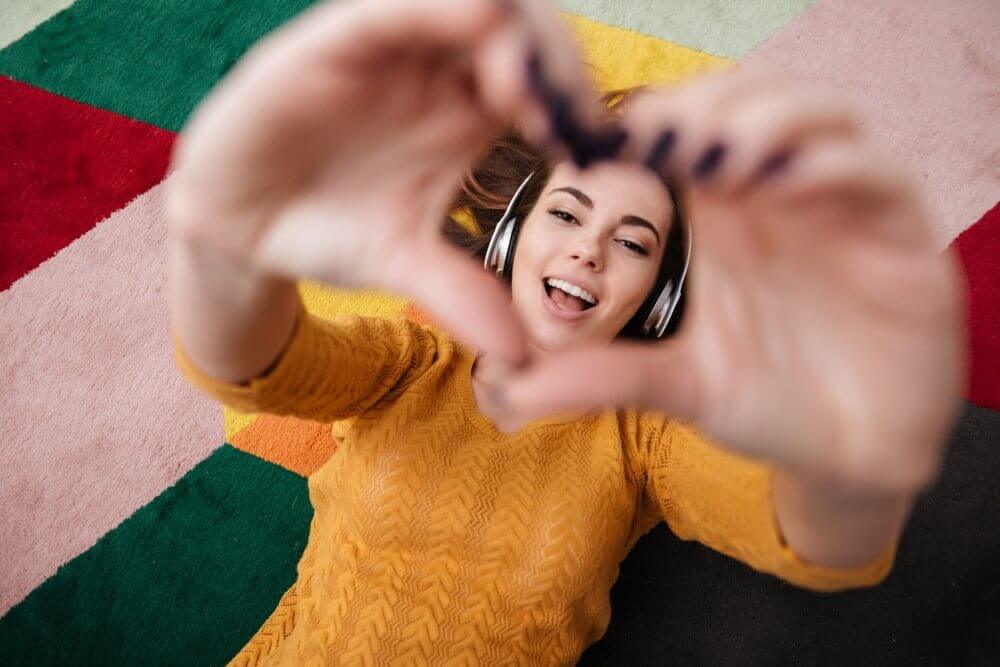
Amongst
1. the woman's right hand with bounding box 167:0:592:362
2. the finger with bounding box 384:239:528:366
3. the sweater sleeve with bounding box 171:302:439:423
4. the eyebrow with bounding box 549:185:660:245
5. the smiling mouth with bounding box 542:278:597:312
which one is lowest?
the sweater sleeve with bounding box 171:302:439:423

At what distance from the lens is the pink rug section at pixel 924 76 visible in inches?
46.6

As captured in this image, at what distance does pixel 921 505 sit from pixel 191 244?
103 cm

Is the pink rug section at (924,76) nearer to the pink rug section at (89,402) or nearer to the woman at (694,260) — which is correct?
the woman at (694,260)

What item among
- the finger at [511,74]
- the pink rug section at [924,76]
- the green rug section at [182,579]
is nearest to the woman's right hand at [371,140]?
the finger at [511,74]

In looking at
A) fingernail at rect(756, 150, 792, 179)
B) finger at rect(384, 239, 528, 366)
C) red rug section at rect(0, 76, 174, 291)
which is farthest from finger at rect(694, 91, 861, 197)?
red rug section at rect(0, 76, 174, 291)

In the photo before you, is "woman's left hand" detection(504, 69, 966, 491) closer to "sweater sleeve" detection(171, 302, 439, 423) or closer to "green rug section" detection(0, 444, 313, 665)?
"sweater sleeve" detection(171, 302, 439, 423)

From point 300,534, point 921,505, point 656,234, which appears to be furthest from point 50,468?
point 921,505

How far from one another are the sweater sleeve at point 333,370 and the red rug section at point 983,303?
2.72 ft

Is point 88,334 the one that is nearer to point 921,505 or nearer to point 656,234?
point 656,234

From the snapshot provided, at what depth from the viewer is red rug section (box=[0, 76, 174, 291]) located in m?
1.19

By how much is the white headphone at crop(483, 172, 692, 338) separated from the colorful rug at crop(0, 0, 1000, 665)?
352mm

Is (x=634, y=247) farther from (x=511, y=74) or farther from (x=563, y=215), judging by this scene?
(x=511, y=74)

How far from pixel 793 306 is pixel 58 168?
1262mm

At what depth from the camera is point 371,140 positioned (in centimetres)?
40
